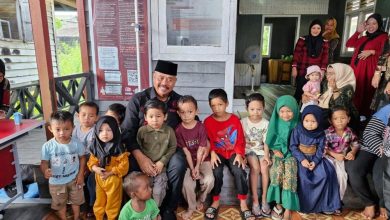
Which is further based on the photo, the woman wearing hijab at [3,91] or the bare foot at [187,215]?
the woman wearing hijab at [3,91]

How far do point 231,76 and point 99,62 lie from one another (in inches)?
58.4

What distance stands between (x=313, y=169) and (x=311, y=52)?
1730 millimetres

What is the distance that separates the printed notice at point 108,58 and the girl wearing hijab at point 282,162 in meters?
1.85

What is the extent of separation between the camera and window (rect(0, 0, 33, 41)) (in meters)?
4.53

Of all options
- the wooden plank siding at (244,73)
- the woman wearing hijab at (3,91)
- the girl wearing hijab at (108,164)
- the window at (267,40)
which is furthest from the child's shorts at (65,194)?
the window at (267,40)

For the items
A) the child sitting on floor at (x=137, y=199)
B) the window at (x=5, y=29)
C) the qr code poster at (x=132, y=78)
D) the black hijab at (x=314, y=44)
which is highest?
the window at (x=5, y=29)

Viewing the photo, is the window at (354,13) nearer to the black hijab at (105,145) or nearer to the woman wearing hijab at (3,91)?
the black hijab at (105,145)

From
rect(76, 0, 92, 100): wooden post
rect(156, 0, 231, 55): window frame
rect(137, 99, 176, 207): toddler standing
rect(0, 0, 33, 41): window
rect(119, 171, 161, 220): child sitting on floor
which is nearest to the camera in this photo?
rect(119, 171, 161, 220): child sitting on floor

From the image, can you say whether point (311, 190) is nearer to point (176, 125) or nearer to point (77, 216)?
point (176, 125)

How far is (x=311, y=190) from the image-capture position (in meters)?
1.92

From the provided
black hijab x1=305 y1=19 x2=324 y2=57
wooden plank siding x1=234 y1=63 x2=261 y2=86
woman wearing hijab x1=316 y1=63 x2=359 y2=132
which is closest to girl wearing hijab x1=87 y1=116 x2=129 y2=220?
woman wearing hijab x1=316 y1=63 x2=359 y2=132

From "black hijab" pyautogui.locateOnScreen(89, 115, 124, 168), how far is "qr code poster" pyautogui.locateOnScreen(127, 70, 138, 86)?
1.32 metres

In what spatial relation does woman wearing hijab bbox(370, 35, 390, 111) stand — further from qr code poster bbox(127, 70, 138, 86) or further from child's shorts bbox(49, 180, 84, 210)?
child's shorts bbox(49, 180, 84, 210)

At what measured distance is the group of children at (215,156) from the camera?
1788 millimetres
